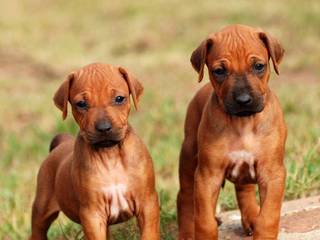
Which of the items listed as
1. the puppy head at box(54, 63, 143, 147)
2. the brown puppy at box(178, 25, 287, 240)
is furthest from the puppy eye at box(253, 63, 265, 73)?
the puppy head at box(54, 63, 143, 147)

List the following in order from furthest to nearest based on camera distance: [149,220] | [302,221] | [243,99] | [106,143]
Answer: [302,221] < [149,220] < [106,143] < [243,99]

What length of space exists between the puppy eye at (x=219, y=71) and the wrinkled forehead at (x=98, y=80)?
2.05 feet

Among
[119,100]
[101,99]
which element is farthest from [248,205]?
[101,99]

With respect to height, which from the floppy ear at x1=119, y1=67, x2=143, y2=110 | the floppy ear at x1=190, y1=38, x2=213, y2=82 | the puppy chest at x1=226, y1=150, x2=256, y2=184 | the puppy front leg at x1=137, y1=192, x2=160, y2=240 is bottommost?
the puppy front leg at x1=137, y1=192, x2=160, y2=240

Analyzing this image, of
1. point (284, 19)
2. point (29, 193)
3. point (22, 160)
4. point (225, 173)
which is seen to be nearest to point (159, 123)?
point (22, 160)

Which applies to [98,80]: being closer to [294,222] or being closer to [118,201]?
[118,201]

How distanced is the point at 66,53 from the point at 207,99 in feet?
41.9

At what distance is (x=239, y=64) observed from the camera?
582 cm

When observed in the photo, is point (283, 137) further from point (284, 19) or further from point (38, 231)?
point (284, 19)

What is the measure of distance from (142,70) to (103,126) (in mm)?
11156

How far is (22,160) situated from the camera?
1175 centimetres

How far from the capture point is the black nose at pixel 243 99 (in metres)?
5.65

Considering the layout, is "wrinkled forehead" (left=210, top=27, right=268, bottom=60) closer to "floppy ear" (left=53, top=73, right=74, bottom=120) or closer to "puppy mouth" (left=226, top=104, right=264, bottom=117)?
"puppy mouth" (left=226, top=104, right=264, bottom=117)

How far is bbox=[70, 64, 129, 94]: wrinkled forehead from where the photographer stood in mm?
5969
